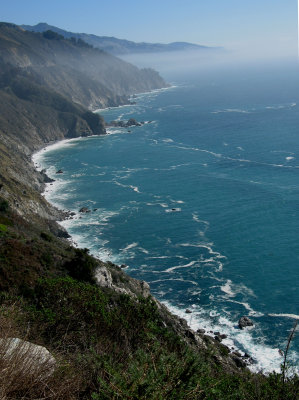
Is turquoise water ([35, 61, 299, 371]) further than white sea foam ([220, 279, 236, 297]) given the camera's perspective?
No

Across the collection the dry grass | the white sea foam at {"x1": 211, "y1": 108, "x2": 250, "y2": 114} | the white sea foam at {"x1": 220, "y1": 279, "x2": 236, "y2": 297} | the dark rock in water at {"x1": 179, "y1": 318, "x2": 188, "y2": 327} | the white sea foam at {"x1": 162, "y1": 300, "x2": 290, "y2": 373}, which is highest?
the dry grass

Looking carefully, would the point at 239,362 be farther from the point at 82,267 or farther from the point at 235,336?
the point at 82,267

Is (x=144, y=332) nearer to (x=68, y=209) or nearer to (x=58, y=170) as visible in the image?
(x=68, y=209)

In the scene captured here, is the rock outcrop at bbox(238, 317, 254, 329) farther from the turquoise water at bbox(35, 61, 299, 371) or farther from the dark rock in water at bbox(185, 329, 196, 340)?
the dark rock in water at bbox(185, 329, 196, 340)

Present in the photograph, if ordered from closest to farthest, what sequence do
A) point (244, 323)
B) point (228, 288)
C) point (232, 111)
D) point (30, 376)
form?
point (30, 376) < point (244, 323) < point (228, 288) < point (232, 111)

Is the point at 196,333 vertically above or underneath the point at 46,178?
underneath

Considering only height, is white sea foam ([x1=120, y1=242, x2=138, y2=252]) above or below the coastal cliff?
below

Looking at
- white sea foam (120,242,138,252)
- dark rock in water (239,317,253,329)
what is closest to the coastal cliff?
dark rock in water (239,317,253,329)

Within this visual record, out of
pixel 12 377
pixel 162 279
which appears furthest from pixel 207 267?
pixel 12 377

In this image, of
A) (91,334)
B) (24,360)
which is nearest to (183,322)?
(91,334)
